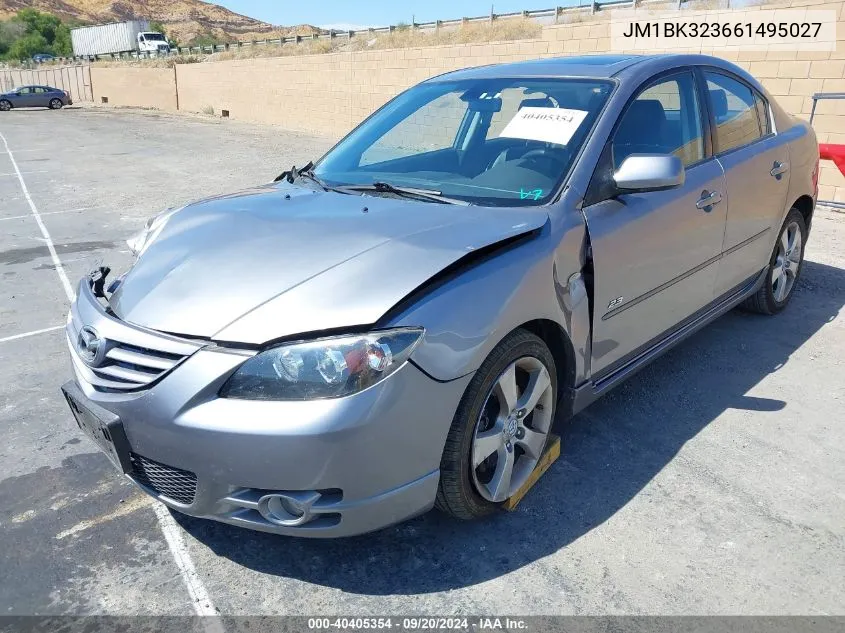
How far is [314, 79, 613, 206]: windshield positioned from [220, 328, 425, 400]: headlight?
106cm

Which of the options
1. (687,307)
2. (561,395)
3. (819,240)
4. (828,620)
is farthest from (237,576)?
(819,240)

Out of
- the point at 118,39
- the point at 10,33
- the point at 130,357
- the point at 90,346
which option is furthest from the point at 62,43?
the point at 130,357

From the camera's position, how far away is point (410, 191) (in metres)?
3.02

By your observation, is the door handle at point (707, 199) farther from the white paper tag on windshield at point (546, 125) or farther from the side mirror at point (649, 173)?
the white paper tag on windshield at point (546, 125)

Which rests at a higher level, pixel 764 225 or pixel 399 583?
pixel 764 225

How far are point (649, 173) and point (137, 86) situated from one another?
145 ft

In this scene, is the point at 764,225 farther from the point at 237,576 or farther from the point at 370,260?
the point at 237,576

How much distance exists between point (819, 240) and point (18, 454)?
286 inches

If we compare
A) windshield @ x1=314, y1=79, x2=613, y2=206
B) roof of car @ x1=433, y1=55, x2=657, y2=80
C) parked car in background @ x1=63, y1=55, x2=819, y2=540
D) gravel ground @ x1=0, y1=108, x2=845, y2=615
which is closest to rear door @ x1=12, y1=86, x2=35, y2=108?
gravel ground @ x1=0, y1=108, x2=845, y2=615

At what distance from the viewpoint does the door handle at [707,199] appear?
3.50 m

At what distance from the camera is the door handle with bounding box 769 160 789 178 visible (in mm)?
4265

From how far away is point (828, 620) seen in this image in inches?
86.9

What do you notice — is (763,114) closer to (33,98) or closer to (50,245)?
(50,245)

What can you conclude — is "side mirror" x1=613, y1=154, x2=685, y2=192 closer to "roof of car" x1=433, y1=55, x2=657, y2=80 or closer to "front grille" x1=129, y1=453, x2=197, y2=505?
"roof of car" x1=433, y1=55, x2=657, y2=80
